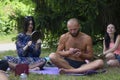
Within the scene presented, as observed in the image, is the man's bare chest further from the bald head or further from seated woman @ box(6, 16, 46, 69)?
seated woman @ box(6, 16, 46, 69)

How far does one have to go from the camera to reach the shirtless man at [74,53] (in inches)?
297

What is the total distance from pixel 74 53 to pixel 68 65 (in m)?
0.34

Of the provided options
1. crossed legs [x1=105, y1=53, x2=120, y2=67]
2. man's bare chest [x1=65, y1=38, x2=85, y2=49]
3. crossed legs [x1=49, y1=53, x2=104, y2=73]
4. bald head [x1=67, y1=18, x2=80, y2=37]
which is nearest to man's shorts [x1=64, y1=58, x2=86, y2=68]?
crossed legs [x1=49, y1=53, x2=104, y2=73]

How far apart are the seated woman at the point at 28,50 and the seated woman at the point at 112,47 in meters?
1.40

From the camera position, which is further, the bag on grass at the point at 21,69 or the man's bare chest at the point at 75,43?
the man's bare chest at the point at 75,43

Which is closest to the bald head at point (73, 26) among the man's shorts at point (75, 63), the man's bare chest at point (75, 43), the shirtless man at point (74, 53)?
the shirtless man at point (74, 53)

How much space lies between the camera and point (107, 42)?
9.07 metres

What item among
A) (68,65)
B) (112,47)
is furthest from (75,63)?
(112,47)

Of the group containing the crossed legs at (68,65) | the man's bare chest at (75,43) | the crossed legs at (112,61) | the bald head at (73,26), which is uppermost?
the bald head at (73,26)

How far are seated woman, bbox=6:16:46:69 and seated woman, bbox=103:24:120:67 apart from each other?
4.61 ft

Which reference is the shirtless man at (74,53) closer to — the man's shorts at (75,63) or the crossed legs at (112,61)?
the man's shorts at (75,63)

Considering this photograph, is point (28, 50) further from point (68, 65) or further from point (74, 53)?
point (74, 53)

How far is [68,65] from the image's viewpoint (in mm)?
7754

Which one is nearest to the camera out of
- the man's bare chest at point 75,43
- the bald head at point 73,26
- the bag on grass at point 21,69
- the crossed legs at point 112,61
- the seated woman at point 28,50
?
the bag on grass at point 21,69
